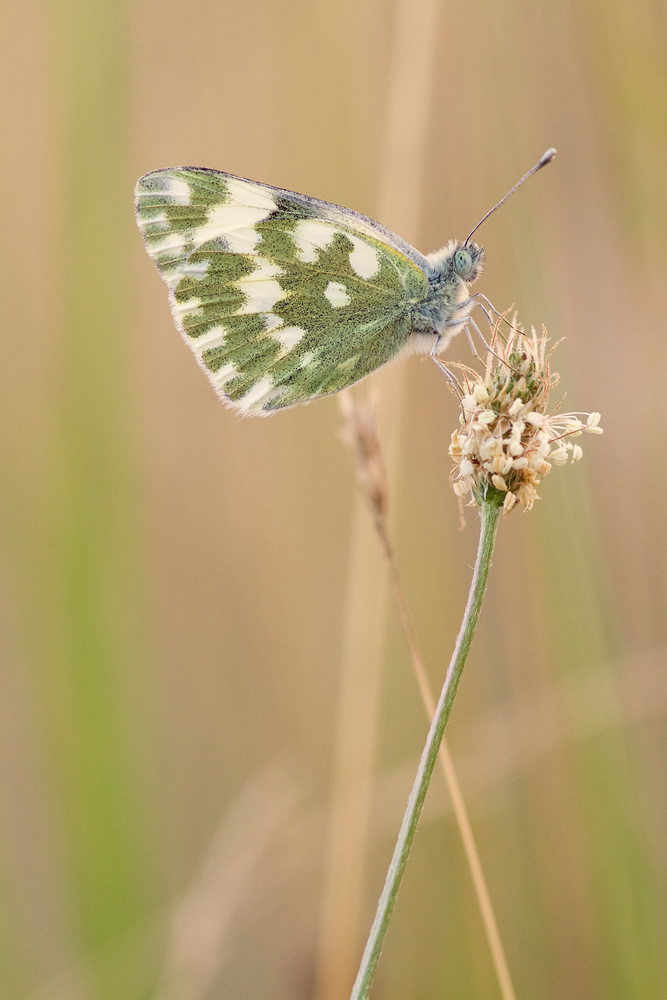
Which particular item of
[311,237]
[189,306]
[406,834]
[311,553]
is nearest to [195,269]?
[189,306]

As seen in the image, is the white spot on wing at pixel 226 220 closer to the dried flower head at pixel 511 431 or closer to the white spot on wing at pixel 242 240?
the white spot on wing at pixel 242 240

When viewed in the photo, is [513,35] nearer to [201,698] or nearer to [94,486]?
[94,486]

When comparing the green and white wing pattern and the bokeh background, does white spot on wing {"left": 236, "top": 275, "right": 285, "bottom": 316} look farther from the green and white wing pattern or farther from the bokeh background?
the bokeh background

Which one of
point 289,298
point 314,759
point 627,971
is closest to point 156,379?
point 289,298

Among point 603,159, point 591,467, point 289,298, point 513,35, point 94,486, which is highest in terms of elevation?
point 513,35

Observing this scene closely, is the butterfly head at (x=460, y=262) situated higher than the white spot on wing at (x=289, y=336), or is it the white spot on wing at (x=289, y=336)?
the butterfly head at (x=460, y=262)

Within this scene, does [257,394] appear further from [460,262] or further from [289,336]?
[460,262]

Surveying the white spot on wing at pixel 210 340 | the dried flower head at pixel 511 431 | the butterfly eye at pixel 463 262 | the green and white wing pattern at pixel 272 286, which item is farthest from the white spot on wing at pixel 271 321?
the dried flower head at pixel 511 431
